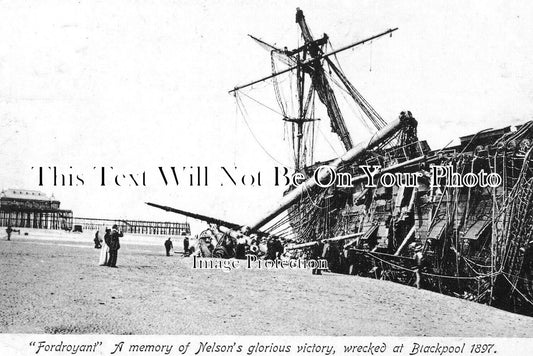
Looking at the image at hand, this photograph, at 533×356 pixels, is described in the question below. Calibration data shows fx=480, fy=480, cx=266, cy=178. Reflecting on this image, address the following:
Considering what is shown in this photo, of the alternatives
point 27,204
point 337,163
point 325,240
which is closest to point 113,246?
point 325,240

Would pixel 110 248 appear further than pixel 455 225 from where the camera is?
Yes

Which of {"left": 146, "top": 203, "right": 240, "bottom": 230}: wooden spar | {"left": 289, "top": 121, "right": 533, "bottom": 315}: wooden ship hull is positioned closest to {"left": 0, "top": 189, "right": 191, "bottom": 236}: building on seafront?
{"left": 146, "top": 203, "right": 240, "bottom": 230}: wooden spar

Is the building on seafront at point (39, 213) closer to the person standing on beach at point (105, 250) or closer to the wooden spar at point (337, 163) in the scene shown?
the person standing on beach at point (105, 250)

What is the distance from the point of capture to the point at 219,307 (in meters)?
7.49

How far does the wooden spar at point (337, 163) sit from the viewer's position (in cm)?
1247

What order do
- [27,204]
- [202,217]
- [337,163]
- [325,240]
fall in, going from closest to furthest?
[325,240] < [337,163] < [202,217] < [27,204]

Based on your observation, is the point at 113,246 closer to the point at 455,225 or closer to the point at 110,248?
the point at 110,248

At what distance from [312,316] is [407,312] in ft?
5.78

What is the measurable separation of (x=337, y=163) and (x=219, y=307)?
6.95 metres

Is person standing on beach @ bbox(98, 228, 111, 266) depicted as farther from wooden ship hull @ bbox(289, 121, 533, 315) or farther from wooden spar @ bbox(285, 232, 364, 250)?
wooden ship hull @ bbox(289, 121, 533, 315)

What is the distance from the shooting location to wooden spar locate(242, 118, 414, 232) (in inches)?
491

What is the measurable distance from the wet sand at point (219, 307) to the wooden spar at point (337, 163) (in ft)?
13.0

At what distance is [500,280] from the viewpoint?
951cm

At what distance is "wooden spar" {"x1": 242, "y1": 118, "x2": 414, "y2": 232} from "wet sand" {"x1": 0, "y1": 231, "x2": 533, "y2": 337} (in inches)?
156
